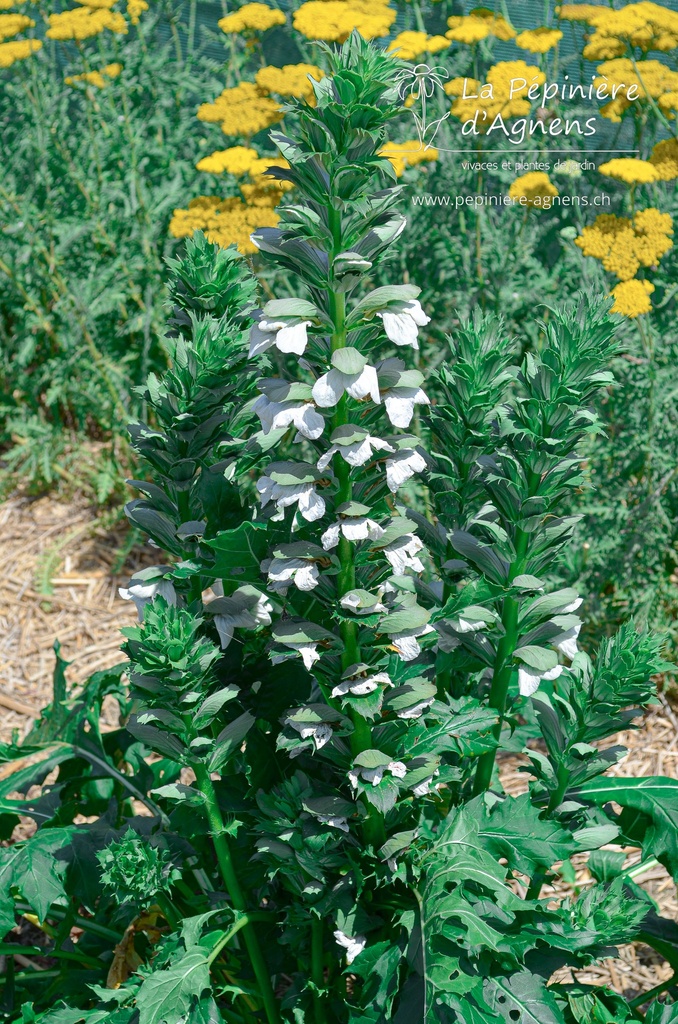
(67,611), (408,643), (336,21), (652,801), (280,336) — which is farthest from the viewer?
(67,611)

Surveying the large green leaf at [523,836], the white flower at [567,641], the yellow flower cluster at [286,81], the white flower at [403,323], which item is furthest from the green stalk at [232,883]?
the yellow flower cluster at [286,81]

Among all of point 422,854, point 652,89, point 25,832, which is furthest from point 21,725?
point 652,89

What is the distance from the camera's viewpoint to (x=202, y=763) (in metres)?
1.59

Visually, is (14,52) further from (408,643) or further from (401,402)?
(408,643)

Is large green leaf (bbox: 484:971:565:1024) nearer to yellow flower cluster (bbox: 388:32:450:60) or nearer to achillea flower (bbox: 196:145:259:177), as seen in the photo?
achillea flower (bbox: 196:145:259:177)

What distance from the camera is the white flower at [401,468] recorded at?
1407mm

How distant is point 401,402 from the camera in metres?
1.38

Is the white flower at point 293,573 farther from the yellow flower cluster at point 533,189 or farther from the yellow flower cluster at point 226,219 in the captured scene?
the yellow flower cluster at point 533,189

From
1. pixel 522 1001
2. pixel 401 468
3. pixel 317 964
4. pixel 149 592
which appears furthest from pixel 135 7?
pixel 522 1001

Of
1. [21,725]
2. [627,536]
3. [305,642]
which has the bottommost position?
[21,725]

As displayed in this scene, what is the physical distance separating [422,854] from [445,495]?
0.67 m

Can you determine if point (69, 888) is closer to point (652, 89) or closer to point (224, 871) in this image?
point (224, 871)

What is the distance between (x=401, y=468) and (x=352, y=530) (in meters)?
0.13

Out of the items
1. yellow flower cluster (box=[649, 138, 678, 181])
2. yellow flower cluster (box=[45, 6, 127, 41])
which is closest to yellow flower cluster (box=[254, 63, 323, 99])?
yellow flower cluster (box=[45, 6, 127, 41])
